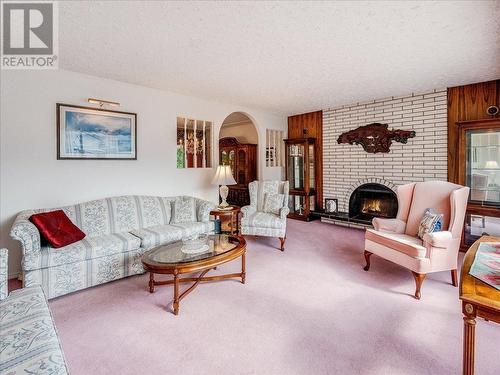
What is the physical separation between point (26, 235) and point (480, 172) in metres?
5.40

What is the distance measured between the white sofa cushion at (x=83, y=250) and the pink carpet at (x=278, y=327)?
A: 36 centimetres

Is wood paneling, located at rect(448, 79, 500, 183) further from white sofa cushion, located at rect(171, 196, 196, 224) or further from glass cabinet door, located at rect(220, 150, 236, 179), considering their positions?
glass cabinet door, located at rect(220, 150, 236, 179)

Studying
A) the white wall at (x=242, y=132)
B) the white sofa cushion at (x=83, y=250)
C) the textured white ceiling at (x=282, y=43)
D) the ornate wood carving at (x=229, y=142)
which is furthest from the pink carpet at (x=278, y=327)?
the white wall at (x=242, y=132)

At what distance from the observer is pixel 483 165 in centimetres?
367

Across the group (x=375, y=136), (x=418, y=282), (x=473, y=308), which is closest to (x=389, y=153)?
(x=375, y=136)

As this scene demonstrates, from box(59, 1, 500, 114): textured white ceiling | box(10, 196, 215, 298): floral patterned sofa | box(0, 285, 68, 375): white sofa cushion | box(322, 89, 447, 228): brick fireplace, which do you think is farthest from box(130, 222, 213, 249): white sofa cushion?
box(322, 89, 447, 228): brick fireplace

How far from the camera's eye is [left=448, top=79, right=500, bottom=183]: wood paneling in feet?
12.2

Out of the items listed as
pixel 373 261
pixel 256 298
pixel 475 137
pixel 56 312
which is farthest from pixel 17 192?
pixel 475 137

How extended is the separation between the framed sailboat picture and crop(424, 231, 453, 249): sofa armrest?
12.1ft

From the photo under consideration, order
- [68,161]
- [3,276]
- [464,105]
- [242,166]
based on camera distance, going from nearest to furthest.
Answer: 1. [3,276]
2. [68,161]
3. [464,105]
4. [242,166]

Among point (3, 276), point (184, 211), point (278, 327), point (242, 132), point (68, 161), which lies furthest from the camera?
point (242, 132)

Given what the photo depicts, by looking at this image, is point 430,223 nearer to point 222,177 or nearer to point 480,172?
point 480,172

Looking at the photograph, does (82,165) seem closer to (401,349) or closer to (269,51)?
(269,51)

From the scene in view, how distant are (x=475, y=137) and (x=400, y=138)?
1070mm
